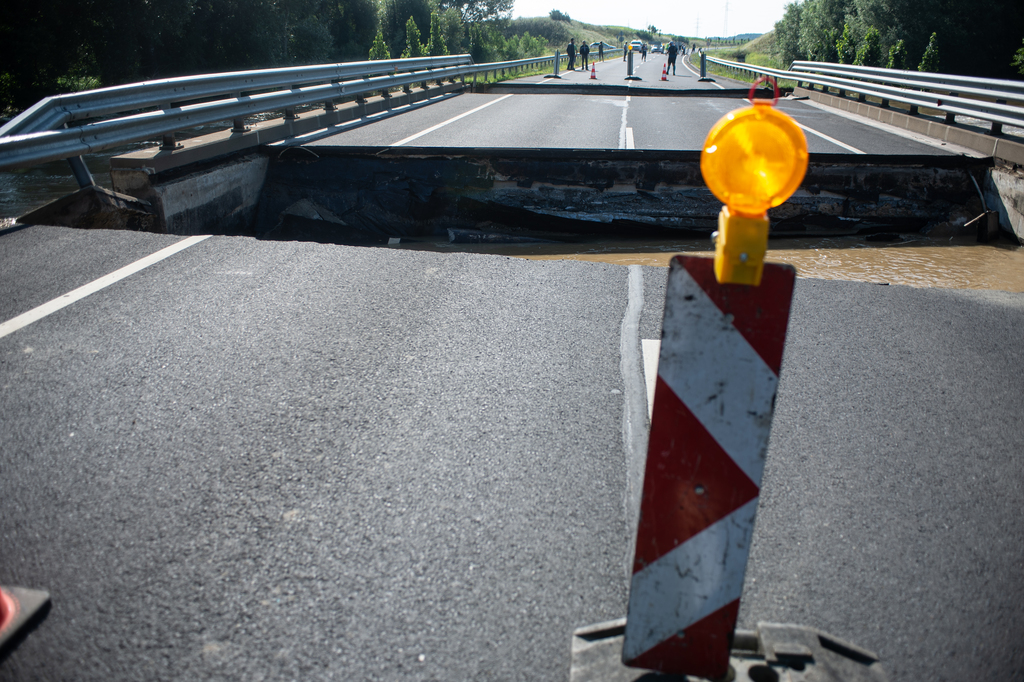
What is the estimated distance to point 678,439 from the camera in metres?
1.43

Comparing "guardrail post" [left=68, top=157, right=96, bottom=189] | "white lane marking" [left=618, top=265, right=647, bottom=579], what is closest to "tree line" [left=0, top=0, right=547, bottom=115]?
"guardrail post" [left=68, top=157, right=96, bottom=189]

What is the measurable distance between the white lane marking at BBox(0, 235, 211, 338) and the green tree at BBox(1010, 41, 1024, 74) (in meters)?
38.4

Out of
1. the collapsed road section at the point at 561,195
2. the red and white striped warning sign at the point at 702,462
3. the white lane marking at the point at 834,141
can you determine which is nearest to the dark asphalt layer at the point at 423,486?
the red and white striped warning sign at the point at 702,462

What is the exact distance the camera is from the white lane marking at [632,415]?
90.7 inches

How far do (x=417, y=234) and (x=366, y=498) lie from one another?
19.7 feet

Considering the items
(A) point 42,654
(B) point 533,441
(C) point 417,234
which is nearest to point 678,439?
(B) point 533,441

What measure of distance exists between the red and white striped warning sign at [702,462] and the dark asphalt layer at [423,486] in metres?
0.39

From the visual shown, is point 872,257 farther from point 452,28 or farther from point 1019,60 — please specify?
point 452,28

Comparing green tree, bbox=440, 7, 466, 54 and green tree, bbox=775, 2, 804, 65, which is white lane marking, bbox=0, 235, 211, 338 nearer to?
green tree, bbox=775, 2, 804, 65

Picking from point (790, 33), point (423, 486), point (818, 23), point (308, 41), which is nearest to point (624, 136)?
point (423, 486)

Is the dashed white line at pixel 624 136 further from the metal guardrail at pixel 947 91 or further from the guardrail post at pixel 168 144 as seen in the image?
the guardrail post at pixel 168 144

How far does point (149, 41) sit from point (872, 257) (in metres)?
29.6

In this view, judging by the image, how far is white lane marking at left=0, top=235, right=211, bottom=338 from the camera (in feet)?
12.0

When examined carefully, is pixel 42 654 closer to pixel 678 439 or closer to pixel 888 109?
pixel 678 439
